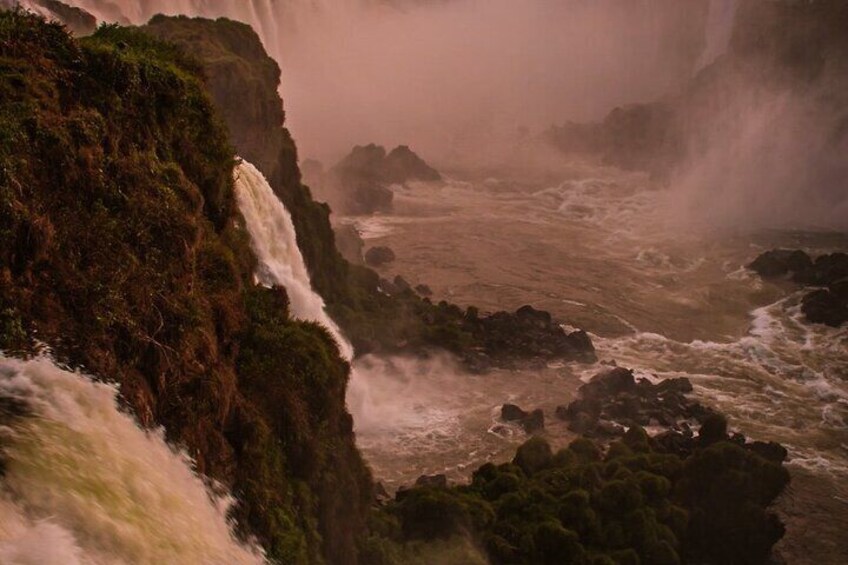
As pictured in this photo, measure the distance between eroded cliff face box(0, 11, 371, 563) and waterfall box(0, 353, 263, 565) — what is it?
29cm

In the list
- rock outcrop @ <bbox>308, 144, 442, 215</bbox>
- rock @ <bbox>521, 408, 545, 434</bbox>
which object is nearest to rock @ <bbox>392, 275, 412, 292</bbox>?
rock @ <bbox>521, 408, 545, 434</bbox>

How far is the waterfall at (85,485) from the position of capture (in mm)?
4699

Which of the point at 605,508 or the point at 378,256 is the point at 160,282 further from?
the point at 378,256

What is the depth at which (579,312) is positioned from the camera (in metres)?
29.4

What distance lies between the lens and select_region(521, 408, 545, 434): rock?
20.1 metres

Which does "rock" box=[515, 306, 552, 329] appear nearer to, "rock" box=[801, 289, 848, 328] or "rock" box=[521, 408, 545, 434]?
"rock" box=[521, 408, 545, 434]

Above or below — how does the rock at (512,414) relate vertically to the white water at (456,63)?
below

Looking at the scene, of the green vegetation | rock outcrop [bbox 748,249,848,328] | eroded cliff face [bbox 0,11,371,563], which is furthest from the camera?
rock outcrop [bbox 748,249,848,328]

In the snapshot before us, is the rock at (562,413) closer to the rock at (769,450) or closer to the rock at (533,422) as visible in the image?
the rock at (533,422)

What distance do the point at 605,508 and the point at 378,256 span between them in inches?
770

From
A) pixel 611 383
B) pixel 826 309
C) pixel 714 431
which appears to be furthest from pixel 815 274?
pixel 714 431

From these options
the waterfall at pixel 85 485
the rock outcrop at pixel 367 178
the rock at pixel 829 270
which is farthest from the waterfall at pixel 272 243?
the rock at pixel 829 270

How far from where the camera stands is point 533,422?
20.1 metres

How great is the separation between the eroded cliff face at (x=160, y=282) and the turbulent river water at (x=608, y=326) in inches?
296
